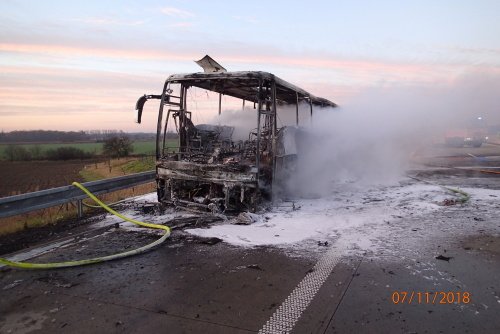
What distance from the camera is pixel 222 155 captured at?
→ 855 cm

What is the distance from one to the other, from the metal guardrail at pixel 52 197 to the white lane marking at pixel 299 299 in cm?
489

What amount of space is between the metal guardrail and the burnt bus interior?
1.20m

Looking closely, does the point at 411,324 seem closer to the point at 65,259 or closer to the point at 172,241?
the point at 172,241

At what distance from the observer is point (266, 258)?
488 cm

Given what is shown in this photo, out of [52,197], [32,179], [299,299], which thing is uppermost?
[52,197]

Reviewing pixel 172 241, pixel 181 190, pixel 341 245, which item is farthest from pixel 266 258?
pixel 181 190

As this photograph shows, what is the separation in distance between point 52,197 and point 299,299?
5.42 m

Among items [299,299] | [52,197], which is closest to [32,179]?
[52,197]

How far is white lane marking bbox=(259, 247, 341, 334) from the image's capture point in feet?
10.2

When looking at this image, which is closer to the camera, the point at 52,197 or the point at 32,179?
the point at 52,197
